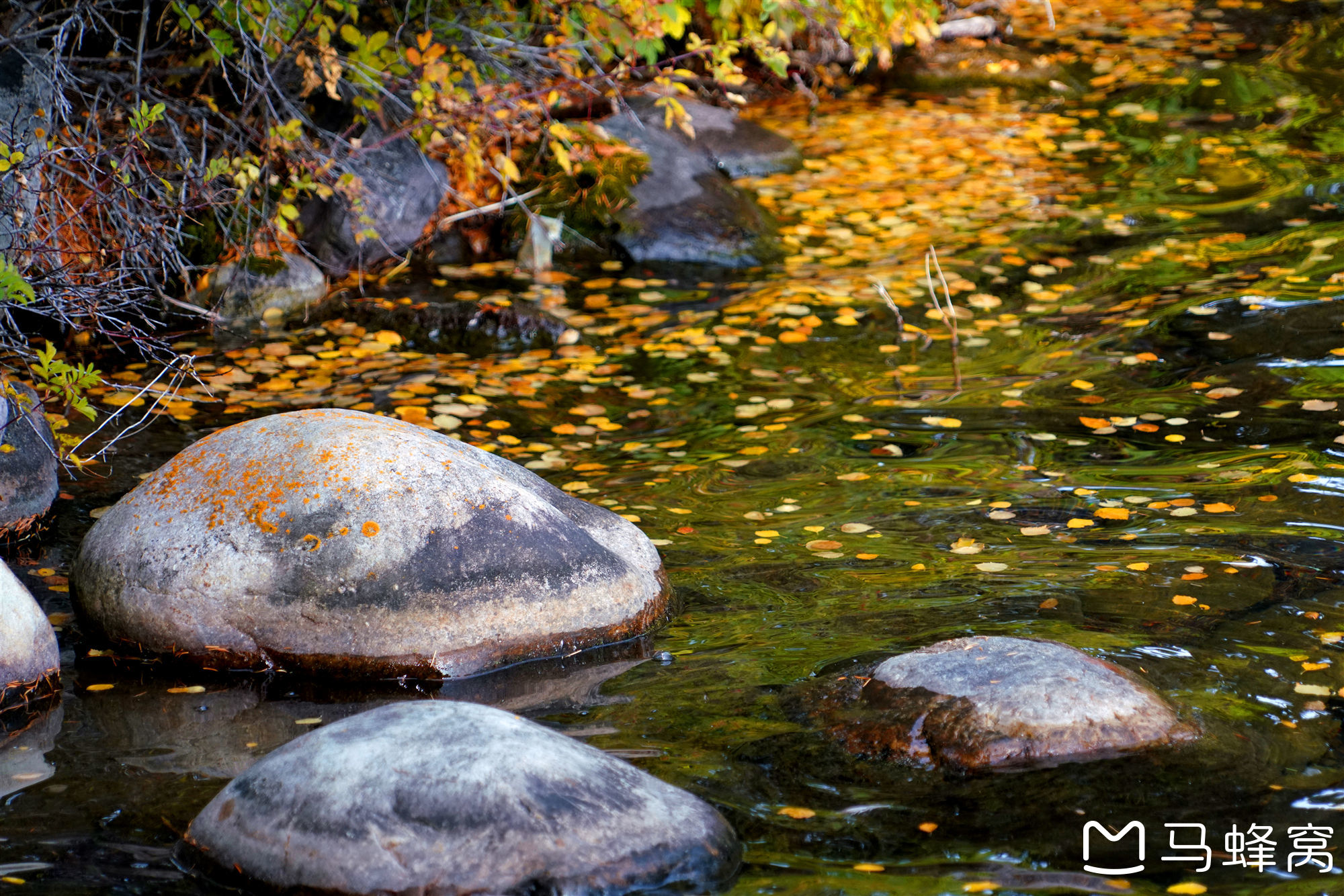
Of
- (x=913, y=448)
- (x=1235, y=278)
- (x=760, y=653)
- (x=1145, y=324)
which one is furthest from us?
(x=1235, y=278)

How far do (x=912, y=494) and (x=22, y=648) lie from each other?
322cm

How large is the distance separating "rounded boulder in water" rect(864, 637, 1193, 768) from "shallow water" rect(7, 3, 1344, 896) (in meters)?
0.07

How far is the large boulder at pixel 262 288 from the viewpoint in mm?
7332

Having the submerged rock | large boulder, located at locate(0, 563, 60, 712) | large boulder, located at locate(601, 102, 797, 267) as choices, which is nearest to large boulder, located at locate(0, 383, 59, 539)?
large boulder, located at locate(0, 563, 60, 712)

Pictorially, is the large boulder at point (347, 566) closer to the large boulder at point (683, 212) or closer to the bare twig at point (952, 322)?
the bare twig at point (952, 322)

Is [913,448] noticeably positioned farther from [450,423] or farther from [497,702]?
[497,702]

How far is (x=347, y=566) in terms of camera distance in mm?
3969

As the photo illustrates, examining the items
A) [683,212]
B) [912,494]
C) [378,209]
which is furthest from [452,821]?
[683,212]

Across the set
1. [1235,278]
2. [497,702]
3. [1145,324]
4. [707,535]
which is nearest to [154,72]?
[707,535]

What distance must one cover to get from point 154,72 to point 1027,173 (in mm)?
5932

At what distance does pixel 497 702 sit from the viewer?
3861 mm

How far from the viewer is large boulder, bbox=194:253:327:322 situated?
7.33m

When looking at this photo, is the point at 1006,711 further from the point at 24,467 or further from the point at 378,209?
the point at 378,209
